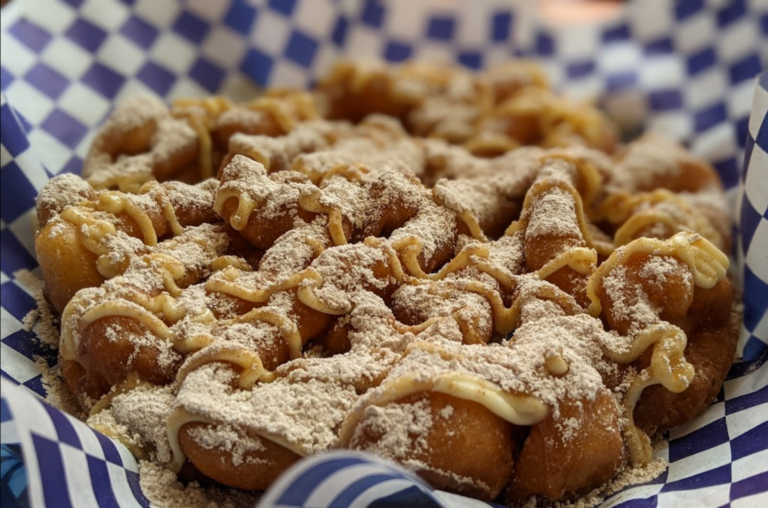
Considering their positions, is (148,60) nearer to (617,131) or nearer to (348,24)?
(348,24)

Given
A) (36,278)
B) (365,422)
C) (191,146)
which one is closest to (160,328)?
(365,422)

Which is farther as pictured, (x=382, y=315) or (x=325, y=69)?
(x=325, y=69)

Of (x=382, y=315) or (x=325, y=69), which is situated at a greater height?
(x=325, y=69)
